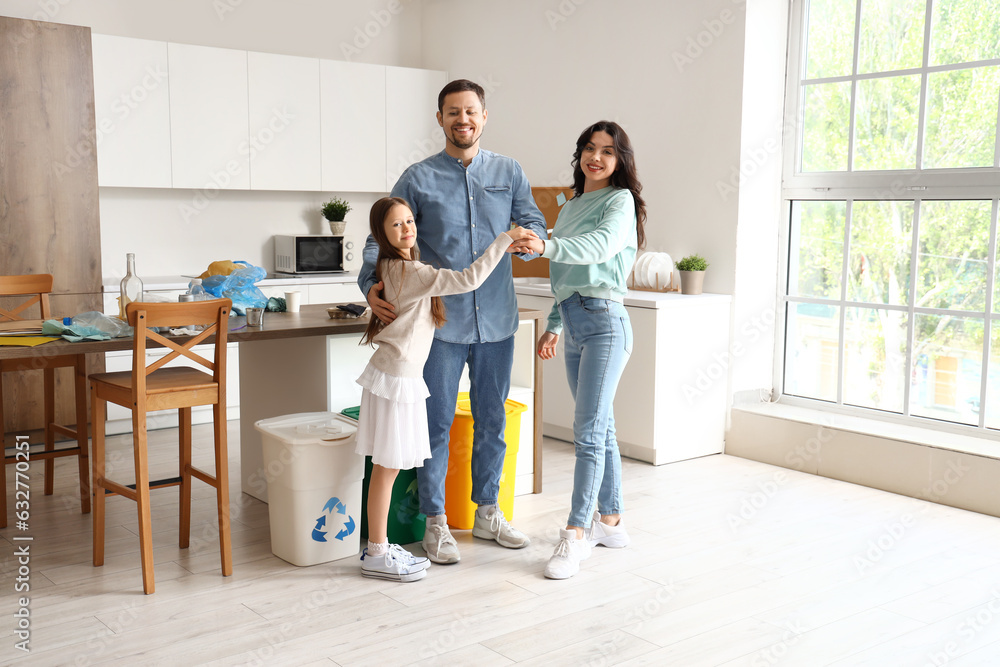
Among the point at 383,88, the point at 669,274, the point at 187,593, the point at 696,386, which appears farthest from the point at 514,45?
the point at 187,593

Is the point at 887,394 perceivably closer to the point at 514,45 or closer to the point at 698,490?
the point at 698,490

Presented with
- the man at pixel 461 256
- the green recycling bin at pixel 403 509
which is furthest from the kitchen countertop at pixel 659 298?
the green recycling bin at pixel 403 509

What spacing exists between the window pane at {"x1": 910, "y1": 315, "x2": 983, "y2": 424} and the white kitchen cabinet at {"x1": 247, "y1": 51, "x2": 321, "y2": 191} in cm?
355

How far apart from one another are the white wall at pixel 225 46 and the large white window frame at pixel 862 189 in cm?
288

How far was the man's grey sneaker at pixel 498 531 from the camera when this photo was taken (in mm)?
3158

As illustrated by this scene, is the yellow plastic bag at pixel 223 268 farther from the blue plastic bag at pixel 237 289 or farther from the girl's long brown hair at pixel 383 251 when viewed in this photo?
the girl's long brown hair at pixel 383 251

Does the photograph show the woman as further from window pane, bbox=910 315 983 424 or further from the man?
window pane, bbox=910 315 983 424

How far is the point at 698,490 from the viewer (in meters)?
3.89

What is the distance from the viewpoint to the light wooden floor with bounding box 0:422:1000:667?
93.9 inches

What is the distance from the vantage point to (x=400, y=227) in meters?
2.68
